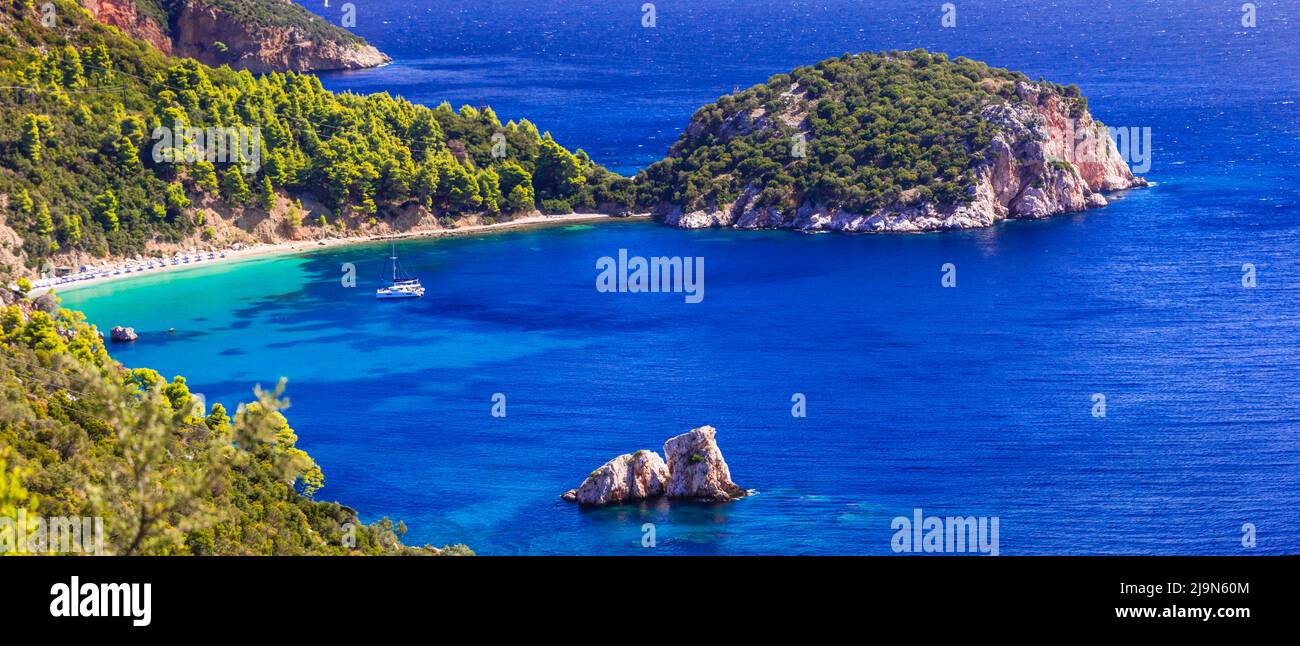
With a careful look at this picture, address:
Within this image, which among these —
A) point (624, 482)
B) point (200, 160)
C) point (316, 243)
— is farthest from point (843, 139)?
point (624, 482)

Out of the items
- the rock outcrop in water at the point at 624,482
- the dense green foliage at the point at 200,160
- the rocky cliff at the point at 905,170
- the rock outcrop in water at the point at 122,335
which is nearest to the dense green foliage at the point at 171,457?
the rock outcrop in water at the point at 624,482

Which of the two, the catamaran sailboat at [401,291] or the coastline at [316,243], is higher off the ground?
the coastline at [316,243]

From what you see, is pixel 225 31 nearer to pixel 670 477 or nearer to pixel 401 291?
pixel 401 291

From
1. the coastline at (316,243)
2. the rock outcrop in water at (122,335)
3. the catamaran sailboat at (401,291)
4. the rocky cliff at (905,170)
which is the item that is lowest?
the rock outcrop in water at (122,335)

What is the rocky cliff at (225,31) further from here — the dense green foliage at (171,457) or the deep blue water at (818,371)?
the dense green foliage at (171,457)

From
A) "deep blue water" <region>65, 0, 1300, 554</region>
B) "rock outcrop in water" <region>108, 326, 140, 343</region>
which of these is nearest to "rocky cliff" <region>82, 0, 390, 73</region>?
"deep blue water" <region>65, 0, 1300, 554</region>

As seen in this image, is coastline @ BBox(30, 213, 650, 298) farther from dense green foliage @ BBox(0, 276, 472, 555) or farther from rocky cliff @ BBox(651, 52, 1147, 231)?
dense green foliage @ BBox(0, 276, 472, 555)

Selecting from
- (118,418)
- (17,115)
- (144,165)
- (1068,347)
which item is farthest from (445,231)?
(118,418)
